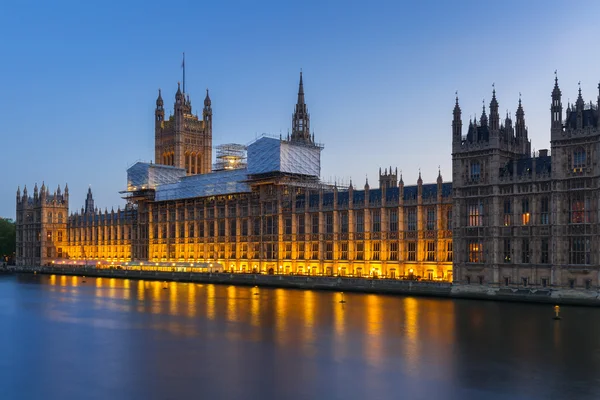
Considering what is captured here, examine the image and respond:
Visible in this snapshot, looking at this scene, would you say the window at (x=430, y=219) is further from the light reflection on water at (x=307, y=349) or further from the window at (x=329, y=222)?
the window at (x=329, y=222)

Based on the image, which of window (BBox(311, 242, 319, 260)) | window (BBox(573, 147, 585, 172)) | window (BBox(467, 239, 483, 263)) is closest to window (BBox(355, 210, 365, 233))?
window (BBox(311, 242, 319, 260))

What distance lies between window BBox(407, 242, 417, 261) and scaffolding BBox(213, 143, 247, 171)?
264 ft

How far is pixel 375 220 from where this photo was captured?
11525 cm

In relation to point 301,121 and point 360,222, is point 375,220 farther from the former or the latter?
point 301,121

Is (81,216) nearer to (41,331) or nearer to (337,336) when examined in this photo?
(41,331)

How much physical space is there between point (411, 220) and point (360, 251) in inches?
474

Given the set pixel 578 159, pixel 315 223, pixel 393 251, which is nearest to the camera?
pixel 578 159

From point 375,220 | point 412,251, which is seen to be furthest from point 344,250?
point 412,251

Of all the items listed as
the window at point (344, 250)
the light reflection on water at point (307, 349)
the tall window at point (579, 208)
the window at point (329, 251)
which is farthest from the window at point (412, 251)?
the tall window at point (579, 208)

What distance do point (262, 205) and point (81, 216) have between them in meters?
81.3

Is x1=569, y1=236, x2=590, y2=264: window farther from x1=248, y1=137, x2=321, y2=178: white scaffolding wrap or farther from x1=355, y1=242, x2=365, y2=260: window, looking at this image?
x1=248, y1=137, x2=321, y2=178: white scaffolding wrap

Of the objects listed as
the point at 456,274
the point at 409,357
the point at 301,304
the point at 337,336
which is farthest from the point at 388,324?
the point at 456,274

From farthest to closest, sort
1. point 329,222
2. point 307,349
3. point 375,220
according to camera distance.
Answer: point 329,222
point 375,220
point 307,349

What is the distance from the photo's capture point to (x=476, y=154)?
303ft
